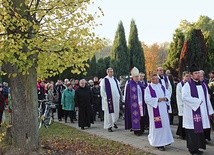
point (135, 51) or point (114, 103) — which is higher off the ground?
point (135, 51)

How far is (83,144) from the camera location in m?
10.5

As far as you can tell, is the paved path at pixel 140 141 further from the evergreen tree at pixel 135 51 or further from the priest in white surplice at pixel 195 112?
the evergreen tree at pixel 135 51

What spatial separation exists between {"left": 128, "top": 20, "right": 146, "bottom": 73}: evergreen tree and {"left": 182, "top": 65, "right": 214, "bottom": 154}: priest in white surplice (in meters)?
29.4

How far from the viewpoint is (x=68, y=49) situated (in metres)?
7.91

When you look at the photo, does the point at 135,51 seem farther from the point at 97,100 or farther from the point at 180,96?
the point at 180,96

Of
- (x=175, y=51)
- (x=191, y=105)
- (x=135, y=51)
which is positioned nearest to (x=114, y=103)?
(x=191, y=105)

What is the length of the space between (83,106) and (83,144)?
14.9ft

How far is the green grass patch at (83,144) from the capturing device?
30.9 feet

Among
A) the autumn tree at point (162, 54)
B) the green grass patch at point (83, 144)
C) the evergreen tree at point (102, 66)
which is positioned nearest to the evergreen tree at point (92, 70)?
the evergreen tree at point (102, 66)

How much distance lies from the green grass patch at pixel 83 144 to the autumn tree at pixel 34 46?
3.93 ft

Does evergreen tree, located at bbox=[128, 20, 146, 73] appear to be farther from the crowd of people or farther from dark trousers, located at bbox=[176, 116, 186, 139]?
dark trousers, located at bbox=[176, 116, 186, 139]

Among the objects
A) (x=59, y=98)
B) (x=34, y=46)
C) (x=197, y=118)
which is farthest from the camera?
(x=59, y=98)

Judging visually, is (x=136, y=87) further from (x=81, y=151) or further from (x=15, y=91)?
(x=15, y=91)

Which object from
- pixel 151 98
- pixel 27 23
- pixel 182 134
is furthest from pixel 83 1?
pixel 182 134
